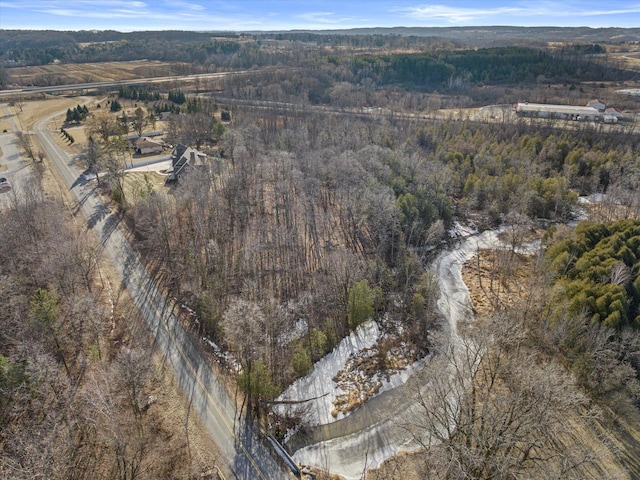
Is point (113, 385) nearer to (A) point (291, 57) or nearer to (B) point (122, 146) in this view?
(B) point (122, 146)

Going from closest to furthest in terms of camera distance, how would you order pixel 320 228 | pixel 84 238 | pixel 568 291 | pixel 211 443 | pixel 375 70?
pixel 211 443 → pixel 568 291 → pixel 84 238 → pixel 320 228 → pixel 375 70

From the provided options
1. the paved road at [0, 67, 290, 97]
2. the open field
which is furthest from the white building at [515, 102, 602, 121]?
the open field

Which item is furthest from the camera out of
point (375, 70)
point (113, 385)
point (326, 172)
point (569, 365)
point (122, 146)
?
point (375, 70)

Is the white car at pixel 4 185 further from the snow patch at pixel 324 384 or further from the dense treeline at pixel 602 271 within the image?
the dense treeline at pixel 602 271

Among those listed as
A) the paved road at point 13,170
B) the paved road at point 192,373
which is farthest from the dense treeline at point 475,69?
the paved road at point 192,373

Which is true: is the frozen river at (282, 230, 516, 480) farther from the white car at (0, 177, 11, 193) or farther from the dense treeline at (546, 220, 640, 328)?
the white car at (0, 177, 11, 193)

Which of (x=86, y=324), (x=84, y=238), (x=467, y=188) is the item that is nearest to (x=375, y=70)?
(x=467, y=188)

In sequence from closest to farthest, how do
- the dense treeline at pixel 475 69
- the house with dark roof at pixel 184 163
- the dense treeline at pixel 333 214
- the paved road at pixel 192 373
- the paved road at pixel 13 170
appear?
the paved road at pixel 192 373
the dense treeline at pixel 333 214
the paved road at pixel 13 170
the house with dark roof at pixel 184 163
the dense treeline at pixel 475 69
